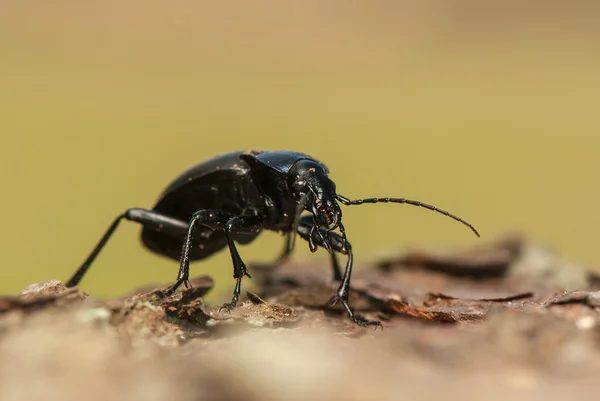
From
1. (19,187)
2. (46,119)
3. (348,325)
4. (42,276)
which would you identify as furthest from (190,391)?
(46,119)

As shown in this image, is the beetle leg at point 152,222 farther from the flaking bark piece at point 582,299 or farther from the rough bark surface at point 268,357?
the flaking bark piece at point 582,299

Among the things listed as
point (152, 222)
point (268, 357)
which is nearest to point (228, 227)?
point (152, 222)

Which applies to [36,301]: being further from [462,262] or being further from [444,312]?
[462,262]

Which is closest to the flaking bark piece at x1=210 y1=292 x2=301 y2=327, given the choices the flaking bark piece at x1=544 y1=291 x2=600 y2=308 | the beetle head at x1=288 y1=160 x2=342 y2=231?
the beetle head at x1=288 y1=160 x2=342 y2=231

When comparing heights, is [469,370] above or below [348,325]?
above

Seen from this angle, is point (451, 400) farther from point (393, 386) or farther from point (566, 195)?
point (566, 195)

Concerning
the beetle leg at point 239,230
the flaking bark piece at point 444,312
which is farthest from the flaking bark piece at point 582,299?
the beetle leg at point 239,230

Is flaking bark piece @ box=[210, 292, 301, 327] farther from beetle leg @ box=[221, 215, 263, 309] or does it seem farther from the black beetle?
the black beetle
